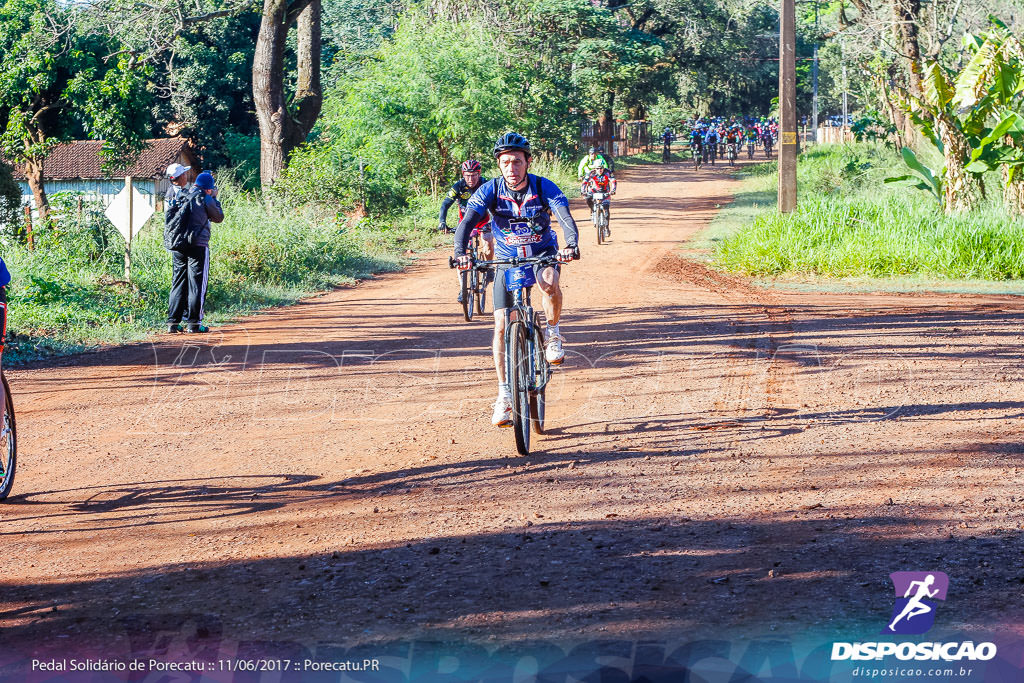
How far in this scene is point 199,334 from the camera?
13.3 meters

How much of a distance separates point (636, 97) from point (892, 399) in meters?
53.7

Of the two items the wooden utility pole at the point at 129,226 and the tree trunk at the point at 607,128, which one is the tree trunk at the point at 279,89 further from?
the tree trunk at the point at 607,128

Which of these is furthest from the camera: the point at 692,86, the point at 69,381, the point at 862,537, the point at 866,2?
the point at 692,86

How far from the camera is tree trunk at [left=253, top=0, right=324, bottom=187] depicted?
2495 cm

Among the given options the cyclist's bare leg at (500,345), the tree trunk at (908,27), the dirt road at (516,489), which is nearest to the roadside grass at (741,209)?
the tree trunk at (908,27)

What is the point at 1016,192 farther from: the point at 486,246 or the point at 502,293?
the point at 502,293

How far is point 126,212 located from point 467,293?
190 inches

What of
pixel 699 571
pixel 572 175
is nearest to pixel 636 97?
pixel 572 175

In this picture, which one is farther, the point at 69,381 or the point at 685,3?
the point at 685,3

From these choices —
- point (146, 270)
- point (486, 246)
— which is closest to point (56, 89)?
point (146, 270)

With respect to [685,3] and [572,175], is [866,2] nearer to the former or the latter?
[572,175]

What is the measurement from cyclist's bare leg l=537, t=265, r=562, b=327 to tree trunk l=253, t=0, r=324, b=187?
61.0ft

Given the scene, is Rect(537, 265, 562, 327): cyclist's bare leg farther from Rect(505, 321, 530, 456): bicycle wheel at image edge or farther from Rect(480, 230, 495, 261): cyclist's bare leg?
Rect(480, 230, 495, 261): cyclist's bare leg

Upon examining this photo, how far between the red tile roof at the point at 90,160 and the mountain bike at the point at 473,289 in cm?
4493
